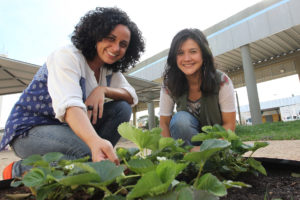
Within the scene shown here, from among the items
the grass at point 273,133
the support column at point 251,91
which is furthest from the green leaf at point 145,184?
the support column at point 251,91

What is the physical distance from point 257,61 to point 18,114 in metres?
8.98

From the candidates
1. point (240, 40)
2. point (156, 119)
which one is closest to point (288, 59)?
point (240, 40)

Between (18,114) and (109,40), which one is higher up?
(109,40)

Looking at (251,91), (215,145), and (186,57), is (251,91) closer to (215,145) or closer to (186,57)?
(186,57)

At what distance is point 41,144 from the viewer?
0.83 meters

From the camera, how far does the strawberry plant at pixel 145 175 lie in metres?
0.23

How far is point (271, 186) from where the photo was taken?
1.35ft

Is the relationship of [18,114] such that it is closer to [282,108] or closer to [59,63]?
[59,63]

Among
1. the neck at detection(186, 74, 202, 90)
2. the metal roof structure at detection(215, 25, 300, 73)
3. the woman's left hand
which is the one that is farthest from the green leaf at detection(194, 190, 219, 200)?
the metal roof structure at detection(215, 25, 300, 73)

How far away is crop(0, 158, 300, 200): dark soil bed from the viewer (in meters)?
0.35

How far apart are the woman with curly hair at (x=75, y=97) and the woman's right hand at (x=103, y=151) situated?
0.07 meters

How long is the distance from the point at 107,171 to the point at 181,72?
1026 millimetres

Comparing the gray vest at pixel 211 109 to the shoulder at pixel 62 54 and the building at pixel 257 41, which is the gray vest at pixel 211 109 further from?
the building at pixel 257 41

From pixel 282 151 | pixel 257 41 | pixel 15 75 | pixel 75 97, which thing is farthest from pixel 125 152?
pixel 257 41
